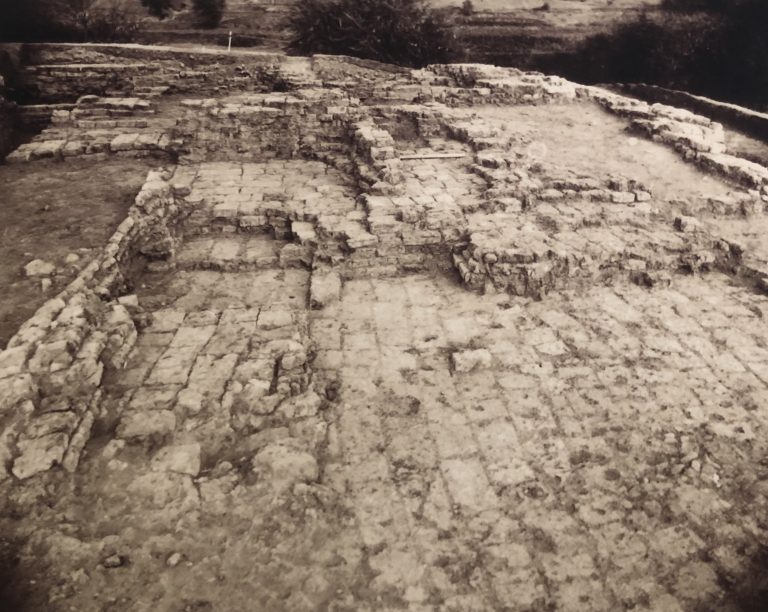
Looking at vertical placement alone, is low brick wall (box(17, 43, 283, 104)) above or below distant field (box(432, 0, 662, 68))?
below

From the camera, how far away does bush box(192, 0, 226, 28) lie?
1540 cm

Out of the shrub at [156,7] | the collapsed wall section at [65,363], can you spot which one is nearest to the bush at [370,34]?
the shrub at [156,7]

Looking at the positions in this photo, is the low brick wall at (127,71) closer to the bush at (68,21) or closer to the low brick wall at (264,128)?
the bush at (68,21)

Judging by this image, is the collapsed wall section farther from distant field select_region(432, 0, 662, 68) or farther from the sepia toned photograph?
distant field select_region(432, 0, 662, 68)

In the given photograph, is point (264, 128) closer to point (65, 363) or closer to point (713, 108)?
point (65, 363)

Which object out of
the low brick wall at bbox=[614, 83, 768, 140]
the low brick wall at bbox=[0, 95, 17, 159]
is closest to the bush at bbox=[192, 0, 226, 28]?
the low brick wall at bbox=[0, 95, 17, 159]

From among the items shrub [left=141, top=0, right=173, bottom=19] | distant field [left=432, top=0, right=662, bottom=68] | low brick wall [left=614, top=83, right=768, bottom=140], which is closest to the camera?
low brick wall [left=614, top=83, right=768, bottom=140]

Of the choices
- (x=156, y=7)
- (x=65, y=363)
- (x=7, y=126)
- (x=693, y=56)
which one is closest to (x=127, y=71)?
(x=7, y=126)

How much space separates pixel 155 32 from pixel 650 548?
678 inches

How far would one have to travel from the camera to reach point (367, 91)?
9.68 m

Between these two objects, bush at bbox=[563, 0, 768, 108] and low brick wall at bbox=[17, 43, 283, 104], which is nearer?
low brick wall at bbox=[17, 43, 283, 104]

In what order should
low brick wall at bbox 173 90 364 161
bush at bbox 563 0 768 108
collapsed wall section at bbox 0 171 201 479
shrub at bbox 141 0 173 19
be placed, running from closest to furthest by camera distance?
collapsed wall section at bbox 0 171 201 479, low brick wall at bbox 173 90 364 161, shrub at bbox 141 0 173 19, bush at bbox 563 0 768 108

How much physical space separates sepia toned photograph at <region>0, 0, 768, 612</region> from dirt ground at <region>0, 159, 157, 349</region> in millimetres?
42

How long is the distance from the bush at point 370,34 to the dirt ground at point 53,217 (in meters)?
8.64
